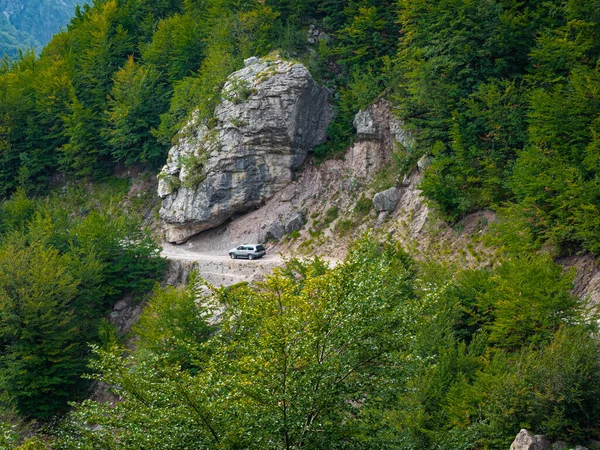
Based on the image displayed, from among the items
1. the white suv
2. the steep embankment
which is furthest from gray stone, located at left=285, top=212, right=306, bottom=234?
the white suv

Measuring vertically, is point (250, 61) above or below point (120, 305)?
above

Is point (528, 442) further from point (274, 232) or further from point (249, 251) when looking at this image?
point (274, 232)

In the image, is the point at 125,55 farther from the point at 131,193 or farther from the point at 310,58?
the point at 310,58

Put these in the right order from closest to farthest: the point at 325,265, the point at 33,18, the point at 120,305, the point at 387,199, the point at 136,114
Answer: the point at 325,265, the point at 387,199, the point at 120,305, the point at 136,114, the point at 33,18

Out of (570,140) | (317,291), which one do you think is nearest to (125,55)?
(570,140)

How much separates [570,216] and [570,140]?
342 centimetres

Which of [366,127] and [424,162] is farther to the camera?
[366,127]

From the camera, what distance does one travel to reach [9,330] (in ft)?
93.2

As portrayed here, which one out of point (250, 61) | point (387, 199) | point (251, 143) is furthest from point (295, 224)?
point (250, 61)

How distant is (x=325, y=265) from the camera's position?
88.7ft

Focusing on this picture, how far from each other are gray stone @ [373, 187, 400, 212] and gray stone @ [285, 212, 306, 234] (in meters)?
6.07

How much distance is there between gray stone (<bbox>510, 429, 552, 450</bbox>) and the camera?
12.9 metres

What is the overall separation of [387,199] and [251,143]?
10.9 meters

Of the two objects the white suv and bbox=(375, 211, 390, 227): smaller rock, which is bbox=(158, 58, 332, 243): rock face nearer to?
the white suv
